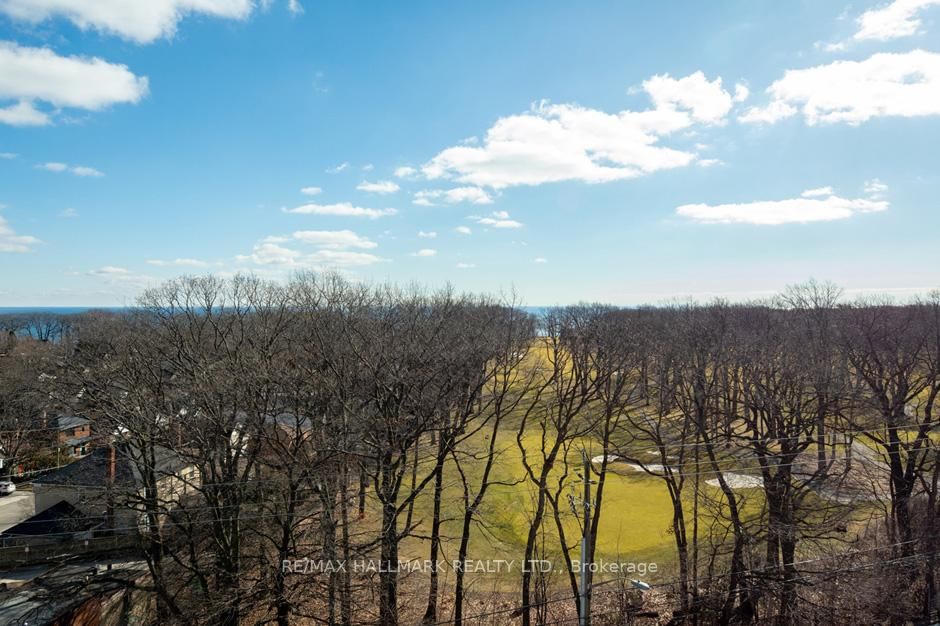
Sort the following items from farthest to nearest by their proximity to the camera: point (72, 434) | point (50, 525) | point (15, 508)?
point (72, 434) < point (15, 508) < point (50, 525)

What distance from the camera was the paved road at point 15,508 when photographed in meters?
21.3

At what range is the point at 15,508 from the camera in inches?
915

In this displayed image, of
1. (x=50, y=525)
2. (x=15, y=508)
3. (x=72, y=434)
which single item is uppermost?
(x=72, y=434)

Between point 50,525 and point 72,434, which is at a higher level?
point 72,434

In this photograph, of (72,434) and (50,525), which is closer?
(50,525)

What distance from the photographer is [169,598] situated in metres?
11.5

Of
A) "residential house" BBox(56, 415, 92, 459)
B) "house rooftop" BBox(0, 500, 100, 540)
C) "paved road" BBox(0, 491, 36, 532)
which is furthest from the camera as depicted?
"residential house" BBox(56, 415, 92, 459)

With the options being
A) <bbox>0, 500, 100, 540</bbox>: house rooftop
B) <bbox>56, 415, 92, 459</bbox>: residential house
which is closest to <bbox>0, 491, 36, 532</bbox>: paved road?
<bbox>0, 500, 100, 540</bbox>: house rooftop

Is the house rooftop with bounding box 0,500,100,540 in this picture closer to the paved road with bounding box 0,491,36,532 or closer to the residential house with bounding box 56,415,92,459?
the paved road with bounding box 0,491,36,532

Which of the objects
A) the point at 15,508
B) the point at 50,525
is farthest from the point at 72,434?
the point at 50,525

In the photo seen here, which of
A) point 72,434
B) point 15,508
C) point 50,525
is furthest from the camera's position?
point 72,434

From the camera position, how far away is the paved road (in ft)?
69.9

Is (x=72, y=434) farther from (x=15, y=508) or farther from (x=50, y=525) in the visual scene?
(x=50, y=525)

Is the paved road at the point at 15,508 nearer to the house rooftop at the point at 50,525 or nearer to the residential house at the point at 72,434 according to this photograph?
the house rooftop at the point at 50,525
